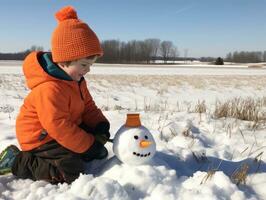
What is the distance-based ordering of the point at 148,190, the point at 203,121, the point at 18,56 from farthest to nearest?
1. the point at 18,56
2. the point at 203,121
3. the point at 148,190

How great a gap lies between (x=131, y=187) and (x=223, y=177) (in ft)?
2.07

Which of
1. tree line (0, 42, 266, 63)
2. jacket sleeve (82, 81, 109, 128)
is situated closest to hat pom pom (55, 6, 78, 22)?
jacket sleeve (82, 81, 109, 128)

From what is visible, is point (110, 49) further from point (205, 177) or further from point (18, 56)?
point (205, 177)

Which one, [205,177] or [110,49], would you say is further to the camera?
[110,49]

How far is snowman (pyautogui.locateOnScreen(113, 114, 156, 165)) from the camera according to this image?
2.64m

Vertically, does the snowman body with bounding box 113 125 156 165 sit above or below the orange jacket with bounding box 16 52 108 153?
below

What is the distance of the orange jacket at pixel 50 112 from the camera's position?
8.71 ft

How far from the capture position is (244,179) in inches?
103

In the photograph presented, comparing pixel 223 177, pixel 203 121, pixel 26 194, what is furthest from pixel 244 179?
pixel 203 121

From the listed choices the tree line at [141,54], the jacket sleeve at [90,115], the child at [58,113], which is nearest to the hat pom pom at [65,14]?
the child at [58,113]

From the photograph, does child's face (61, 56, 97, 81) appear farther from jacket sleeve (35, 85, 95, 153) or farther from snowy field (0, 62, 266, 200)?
snowy field (0, 62, 266, 200)

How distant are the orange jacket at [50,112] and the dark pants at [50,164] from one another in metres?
0.06

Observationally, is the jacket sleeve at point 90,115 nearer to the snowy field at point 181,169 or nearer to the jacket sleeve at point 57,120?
the snowy field at point 181,169

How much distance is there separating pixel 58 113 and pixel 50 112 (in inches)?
2.4
